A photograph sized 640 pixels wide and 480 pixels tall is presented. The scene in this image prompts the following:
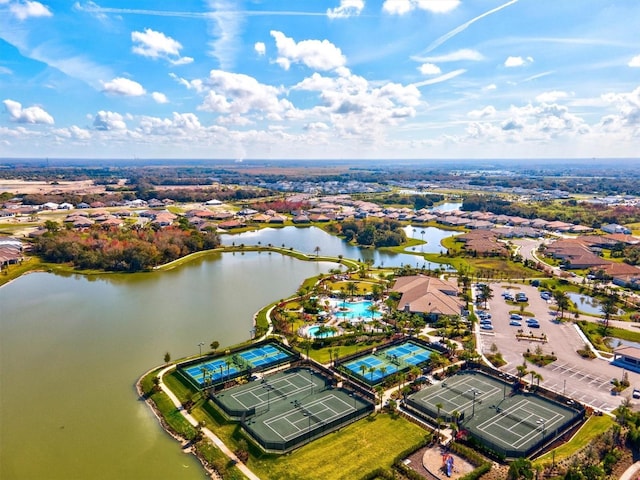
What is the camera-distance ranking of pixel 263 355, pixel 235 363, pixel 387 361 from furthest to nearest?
pixel 263 355 → pixel 387 361 → pixel 235 363

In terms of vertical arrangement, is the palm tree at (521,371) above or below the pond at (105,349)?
above

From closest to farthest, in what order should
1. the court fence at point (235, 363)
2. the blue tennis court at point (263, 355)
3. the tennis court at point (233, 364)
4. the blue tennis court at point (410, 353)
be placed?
the court fence at point (235, 363) → the tennis court at point (233, 364) → the blue tennis court at point (263, 355) → the blue tennis court at point (410, 353)

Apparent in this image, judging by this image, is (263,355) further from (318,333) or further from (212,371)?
(318,333)

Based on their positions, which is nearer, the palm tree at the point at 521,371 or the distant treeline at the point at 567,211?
the palm tree at the point at 521,371

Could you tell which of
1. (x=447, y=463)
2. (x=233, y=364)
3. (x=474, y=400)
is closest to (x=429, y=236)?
(x=474, y=400)

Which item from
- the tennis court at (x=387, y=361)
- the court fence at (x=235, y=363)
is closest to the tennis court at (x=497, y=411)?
the tennis court at (x=387, y=361)

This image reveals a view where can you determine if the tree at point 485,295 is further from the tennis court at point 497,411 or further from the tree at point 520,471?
the tree at point 520,471
